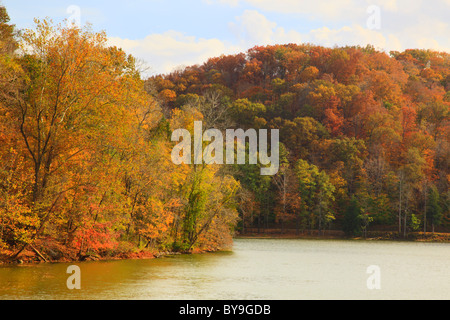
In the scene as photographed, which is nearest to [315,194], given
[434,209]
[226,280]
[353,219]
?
[353,219]

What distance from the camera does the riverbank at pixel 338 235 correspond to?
7131 centimetres

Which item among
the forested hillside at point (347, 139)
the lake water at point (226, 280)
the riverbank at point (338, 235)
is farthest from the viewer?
the forested hillside at point (347, 139)

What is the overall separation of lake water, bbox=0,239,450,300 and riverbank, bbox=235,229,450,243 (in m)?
38.3

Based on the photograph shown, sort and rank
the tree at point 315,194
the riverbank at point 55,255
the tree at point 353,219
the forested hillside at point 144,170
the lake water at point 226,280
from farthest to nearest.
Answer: the tree at point 315,194 < the tree at point 353,219 < the forested hillside at point 144,170 < the riverbank at point 55,255 < the lake water at point 226,280

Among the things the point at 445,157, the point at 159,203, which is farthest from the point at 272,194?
the point at 159,203

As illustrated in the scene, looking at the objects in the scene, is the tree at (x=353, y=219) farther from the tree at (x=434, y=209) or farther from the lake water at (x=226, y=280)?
the lake water at (x=226, y=280)

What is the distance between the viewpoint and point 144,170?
34.8m

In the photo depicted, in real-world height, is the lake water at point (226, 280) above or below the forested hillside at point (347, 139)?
below

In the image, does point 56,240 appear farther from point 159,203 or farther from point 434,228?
point 434,228

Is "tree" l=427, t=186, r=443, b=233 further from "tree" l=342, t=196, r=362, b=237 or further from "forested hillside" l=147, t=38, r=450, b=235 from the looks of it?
"tree" l=342, t=196, r=362, b=237

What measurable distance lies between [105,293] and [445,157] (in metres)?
73.7

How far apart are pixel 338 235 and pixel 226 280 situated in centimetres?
5628

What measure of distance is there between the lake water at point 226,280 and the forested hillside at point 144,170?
9.35ft

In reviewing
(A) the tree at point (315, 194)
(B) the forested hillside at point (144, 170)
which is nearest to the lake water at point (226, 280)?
(B) the forested hillside at point (144, 170)
